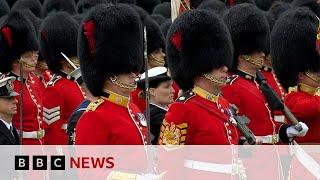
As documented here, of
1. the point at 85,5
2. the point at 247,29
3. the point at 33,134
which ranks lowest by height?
the point at 85,5

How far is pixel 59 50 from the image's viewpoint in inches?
293

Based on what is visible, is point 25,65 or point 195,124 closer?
point 195,124

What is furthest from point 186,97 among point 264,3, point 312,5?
point 264,3

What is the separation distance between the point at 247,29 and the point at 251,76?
22.0 inches

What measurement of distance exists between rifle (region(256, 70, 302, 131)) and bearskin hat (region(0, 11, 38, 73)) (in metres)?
1.90

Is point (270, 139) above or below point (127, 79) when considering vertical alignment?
below

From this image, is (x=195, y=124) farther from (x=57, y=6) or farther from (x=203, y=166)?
(x=57, y=6)

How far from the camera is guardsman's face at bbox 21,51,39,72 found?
6559 mm

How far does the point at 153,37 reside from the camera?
7.61 metres

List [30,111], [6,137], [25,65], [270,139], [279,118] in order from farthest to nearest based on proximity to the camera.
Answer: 1. [25,65]
2. [30,111]
3. [279,118]
4. [270,139]
5. [6,137]

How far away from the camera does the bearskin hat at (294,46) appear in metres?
5.79

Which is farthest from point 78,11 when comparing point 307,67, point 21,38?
point 307,67

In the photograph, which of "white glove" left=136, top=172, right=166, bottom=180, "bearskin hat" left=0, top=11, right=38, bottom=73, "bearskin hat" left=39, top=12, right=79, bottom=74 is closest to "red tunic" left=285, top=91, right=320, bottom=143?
"white glove" left=136, top=172, right=166, bottom=180

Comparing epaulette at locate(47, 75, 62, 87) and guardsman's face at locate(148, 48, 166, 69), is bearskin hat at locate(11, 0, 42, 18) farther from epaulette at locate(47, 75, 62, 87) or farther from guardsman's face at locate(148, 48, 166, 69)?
epaulette at locate(47, 75, 62, 87)
